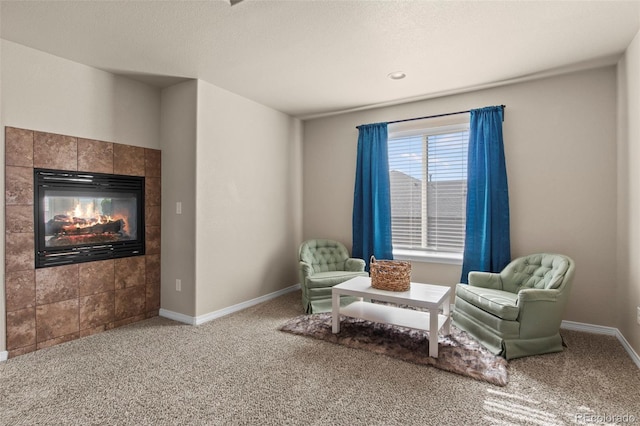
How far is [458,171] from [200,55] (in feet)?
10.5

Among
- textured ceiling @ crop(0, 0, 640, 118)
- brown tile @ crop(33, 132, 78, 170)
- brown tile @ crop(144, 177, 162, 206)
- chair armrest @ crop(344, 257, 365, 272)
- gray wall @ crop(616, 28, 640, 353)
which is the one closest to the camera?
textured ceiling @ crop(0, 0, 640, 118)

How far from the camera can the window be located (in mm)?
4168

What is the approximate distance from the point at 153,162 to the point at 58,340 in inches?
78.9

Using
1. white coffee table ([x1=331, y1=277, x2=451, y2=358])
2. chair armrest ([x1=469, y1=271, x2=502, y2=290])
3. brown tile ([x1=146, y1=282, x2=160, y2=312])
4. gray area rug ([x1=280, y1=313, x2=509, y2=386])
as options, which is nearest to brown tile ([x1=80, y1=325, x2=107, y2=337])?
brown tile ([x1=146, y1=282, x2=160, y2=312])

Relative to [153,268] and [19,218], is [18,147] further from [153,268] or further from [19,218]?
[153,268]

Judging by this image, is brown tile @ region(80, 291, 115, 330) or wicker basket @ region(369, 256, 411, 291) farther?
brown tile @ region(80, 291, 115, 330)

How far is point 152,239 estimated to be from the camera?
3848mm

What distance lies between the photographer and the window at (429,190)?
4.17 metres

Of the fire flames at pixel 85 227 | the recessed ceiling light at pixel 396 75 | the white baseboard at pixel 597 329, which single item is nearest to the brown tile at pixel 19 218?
the fire flames at pixel 85 227

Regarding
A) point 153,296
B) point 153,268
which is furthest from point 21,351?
point 153,268

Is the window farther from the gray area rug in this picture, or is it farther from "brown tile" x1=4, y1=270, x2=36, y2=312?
"brown tile" x1=4, y1=270, x2=36, y2=312

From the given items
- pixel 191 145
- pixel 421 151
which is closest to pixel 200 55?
pixel 191 145

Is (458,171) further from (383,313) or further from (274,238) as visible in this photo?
(274,238)

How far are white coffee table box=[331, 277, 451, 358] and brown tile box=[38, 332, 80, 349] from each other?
98.9 inches
